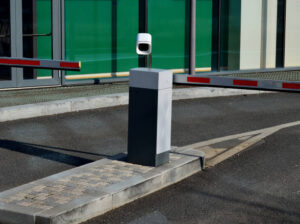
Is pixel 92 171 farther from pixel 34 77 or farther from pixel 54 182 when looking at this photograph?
pixel 34 77

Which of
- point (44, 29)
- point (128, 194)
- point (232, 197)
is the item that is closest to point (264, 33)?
point (44, 29)

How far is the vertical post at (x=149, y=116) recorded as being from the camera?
7207 millimetres

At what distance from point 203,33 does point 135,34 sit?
1864 mm

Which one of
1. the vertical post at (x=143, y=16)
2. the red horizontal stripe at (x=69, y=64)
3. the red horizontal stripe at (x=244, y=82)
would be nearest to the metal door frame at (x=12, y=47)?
the vertical post at (x=143, y=16)

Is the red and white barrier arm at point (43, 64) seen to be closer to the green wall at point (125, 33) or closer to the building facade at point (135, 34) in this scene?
the building facade at point (135, 34)

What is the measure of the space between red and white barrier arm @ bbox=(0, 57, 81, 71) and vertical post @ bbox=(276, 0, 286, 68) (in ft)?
31.5

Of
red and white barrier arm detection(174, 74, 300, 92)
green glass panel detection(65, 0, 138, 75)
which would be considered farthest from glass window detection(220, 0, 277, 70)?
red and white barrier arm detection(174, 74, 300, 92)

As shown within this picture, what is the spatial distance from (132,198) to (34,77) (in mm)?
7199

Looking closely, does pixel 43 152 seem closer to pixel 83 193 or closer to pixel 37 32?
pixel 83 193

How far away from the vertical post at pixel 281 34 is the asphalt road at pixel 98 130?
3628mm

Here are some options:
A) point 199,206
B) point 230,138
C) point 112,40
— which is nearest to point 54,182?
point 199,206

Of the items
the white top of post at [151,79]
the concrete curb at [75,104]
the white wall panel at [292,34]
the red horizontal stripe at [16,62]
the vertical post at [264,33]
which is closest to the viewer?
the white top of post at [151,79]

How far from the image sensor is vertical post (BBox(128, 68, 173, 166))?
7207mm

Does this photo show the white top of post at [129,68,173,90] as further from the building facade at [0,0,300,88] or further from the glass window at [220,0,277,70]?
the glass window at [220,0,277,70]
